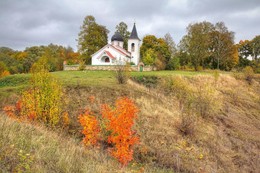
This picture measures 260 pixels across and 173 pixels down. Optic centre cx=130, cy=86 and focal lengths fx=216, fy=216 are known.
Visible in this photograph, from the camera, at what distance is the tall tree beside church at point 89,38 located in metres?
43.3

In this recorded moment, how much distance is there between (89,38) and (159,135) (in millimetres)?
33885

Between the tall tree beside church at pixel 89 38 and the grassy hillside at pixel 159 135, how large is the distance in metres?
23.1

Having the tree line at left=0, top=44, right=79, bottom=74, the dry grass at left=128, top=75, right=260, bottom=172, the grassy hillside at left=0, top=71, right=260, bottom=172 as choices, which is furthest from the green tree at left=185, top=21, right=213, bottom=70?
the tree line at left=0, top=44, right=79, bottom=74

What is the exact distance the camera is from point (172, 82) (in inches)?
899

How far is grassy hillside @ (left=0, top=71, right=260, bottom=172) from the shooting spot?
620cm

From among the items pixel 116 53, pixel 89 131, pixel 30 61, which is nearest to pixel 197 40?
pixel 116 53

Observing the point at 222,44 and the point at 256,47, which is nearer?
the point at 222,44

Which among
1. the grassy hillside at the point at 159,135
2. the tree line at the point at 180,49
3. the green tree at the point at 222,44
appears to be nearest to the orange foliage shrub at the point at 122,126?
the grassy hillside at the point at 159,135

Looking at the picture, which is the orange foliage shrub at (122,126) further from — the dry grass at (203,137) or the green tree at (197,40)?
the green tree at (197,40)

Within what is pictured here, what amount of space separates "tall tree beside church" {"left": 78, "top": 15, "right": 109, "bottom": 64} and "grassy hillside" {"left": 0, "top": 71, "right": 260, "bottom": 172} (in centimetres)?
2313

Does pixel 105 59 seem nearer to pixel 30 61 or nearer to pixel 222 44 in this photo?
pixel 30 61

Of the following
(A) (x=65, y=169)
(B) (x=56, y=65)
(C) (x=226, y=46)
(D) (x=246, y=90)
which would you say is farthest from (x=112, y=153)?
(C) (x=226, y=46)

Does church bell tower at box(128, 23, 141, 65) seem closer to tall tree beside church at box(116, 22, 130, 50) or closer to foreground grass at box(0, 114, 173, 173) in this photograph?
tall tree beside church at box(116, 22, 130, 50)

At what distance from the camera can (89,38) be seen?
4378cm
